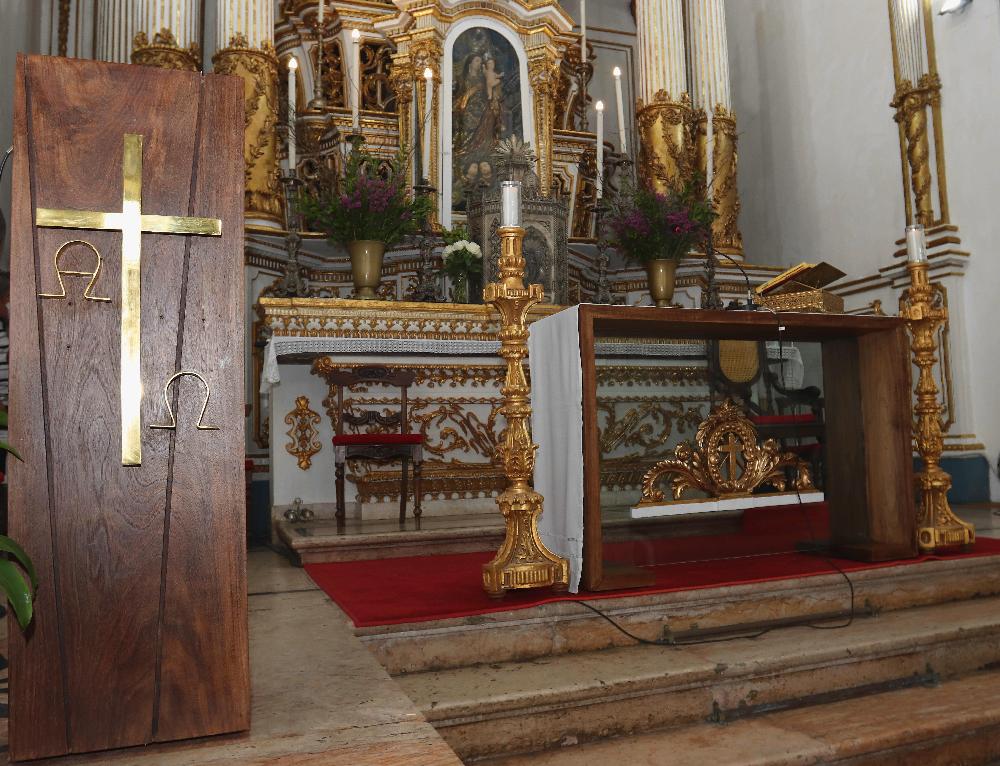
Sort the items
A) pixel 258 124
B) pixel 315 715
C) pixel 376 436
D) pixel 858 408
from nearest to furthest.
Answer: pixel 315 715
pixel 858 408
pixel 376 436
pixel 258 124

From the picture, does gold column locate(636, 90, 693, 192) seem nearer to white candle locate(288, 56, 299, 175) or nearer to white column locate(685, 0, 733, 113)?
white column locate(685, 0, 733, 113)

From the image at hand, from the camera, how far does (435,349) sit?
4.80 meters

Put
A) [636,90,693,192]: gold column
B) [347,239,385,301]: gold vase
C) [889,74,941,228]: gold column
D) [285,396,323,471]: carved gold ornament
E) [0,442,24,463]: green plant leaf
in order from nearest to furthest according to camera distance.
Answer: [0,442,24,463]: green plant leaf
[285,396,323,471]: carved gold ornament
[347,239,385,301]: gold vase
[889,74,941,228]: gold column
[636,90,693,192]: gold column

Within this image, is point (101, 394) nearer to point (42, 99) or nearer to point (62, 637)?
point (62, 637)

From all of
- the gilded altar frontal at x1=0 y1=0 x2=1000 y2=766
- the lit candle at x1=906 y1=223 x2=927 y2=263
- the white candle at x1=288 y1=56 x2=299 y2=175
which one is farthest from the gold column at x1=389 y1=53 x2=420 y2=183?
the lit candle at x1=906 y1=223 x2=927 y2=263

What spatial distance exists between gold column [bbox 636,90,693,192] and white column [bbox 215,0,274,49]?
3298 millimetres

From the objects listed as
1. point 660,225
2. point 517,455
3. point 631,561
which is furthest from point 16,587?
point 660,225

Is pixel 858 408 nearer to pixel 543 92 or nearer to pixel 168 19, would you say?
pixel 543 92

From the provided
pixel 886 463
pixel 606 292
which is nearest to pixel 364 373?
pixel 606 292

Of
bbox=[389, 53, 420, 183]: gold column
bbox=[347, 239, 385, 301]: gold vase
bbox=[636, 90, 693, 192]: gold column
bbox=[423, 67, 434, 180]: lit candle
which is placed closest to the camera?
bbox=[347, 239, 385, 301]: gold vase

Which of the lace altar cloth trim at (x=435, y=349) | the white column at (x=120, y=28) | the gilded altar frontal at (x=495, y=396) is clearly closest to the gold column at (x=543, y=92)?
the gilded altar frontal at (x=495, y=396)

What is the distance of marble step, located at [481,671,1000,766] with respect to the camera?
7.22 feet

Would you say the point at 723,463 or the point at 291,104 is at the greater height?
the point at 291,104

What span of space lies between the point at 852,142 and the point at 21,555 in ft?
23.4
